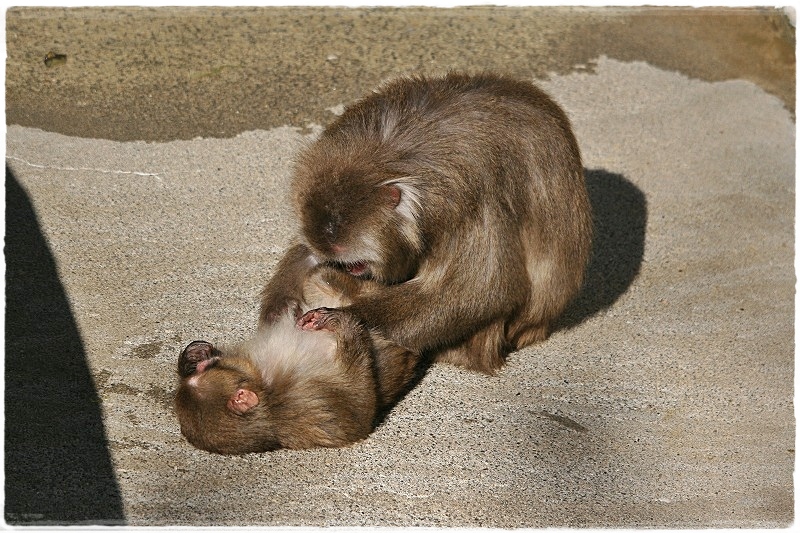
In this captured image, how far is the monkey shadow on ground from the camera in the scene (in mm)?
4328

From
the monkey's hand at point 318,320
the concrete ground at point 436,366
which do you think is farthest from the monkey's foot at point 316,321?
the concrete ground at point 436,366

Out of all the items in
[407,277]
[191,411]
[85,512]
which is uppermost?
[407,277]

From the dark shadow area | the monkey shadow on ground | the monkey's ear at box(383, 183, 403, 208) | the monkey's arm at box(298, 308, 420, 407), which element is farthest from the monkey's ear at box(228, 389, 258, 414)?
the dark shadow area

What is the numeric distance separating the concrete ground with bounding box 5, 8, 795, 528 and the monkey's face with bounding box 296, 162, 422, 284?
878mm

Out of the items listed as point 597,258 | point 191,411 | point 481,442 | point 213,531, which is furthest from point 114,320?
point 597,258

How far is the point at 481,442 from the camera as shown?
489 cm

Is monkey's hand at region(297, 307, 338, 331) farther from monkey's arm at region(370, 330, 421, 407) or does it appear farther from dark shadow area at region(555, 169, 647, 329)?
dark shadow area at region(555, 169, 647, 329)

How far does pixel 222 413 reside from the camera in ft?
15.0

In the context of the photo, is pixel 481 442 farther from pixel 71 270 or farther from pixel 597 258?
pixel 71 270

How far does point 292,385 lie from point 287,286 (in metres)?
0.83

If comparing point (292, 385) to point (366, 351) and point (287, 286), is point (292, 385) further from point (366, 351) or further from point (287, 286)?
point (287, 286)

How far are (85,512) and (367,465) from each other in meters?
1.24

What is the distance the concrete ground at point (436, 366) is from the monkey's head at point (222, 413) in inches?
3.9

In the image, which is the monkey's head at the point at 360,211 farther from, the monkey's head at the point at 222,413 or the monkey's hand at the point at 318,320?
the monkey's head at the point at 222,413
